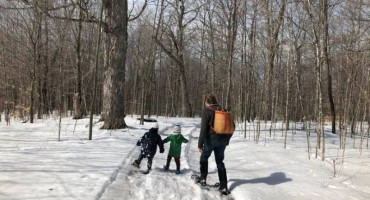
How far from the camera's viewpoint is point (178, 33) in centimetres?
2798

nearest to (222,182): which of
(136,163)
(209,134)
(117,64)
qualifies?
(209,134)

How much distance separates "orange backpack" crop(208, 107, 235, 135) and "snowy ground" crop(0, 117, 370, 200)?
1.06 metres

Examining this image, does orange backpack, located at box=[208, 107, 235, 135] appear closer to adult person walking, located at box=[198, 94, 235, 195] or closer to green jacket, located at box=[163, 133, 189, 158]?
adult person walking, located at box=[198, 94, 235, 195]

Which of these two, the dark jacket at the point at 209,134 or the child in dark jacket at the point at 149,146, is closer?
the dark jacket at the point at 209,134

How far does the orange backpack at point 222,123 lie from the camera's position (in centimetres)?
605

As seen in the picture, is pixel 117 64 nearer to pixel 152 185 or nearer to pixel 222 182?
pixel 152 185

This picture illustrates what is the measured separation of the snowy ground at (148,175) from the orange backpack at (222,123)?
1.06 meters

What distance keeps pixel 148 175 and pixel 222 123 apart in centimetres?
191

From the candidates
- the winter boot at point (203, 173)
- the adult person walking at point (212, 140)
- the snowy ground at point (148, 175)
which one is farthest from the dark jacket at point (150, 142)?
the adult person walking at point (212, 140)

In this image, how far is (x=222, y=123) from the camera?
6059mm

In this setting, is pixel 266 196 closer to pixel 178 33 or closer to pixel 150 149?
pixel 150 149

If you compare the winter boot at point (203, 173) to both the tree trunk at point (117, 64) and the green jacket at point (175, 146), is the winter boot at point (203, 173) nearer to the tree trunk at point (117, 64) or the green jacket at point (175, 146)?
the green jacket at point (175, 146)

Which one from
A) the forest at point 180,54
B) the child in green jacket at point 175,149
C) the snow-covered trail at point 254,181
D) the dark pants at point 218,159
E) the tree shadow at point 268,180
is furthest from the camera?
the forest at point 180,54

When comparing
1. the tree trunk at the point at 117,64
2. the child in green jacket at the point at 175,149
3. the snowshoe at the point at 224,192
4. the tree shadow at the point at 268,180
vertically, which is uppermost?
the tree trunk at the point at 117,64
